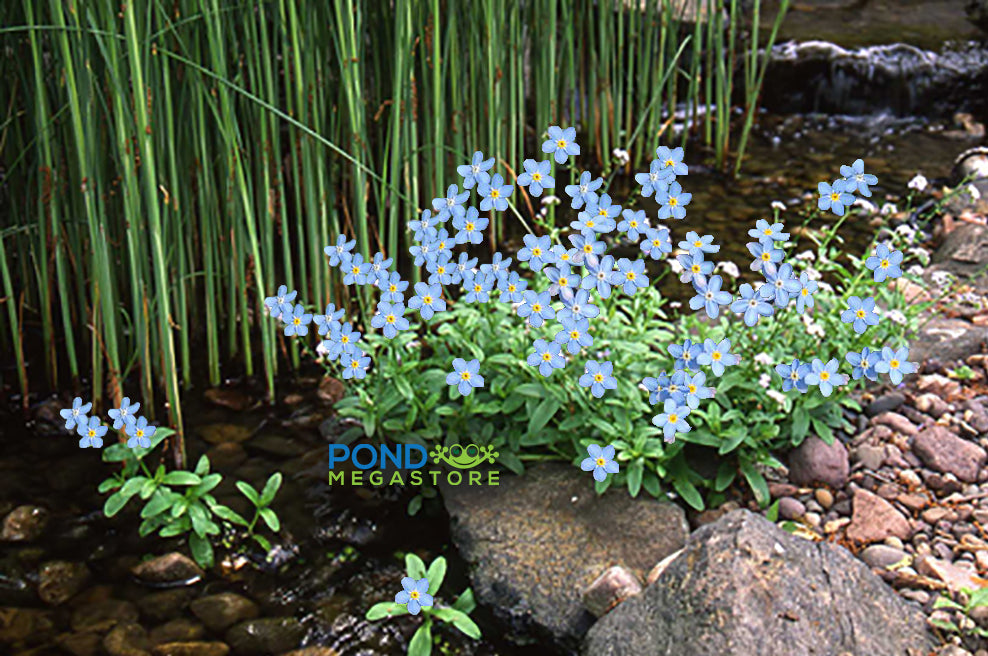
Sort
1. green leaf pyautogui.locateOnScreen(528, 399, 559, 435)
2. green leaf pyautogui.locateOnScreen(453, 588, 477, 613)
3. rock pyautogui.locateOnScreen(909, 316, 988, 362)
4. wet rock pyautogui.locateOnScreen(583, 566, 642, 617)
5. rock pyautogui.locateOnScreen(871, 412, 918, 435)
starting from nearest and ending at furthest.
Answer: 1. wet rock pyautogui.locateOnScreen(583, 566, 642, 617)
2. green leaf pyautogui.locateOnScreen(453, 588, 477, 613)
3. green leaf pyautogui.locateOnScreen(528, 399, 559, 435)
4. rock pyautogui.locateOnScreen(871, 412, 918, 435)
5. rock pyautogui.locateOnScreen(909, 316, 988, 362)

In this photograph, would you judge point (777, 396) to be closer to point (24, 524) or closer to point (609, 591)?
point (609, 591)

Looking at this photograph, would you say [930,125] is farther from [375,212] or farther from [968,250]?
[375,212]

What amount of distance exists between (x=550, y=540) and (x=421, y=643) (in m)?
0.27

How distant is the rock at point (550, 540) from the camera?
152 centimetres

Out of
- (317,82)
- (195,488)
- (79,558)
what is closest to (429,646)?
(195,488)

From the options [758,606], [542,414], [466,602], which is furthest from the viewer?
[542,414]

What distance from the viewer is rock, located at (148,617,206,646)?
1.52 metres

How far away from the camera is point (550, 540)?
1.61 meters

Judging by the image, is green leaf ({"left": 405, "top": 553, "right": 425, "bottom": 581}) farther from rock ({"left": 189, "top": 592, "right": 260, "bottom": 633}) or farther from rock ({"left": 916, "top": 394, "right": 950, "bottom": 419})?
rock ({"left": 916, "top": 394, "right": 950, "bottom": 419})

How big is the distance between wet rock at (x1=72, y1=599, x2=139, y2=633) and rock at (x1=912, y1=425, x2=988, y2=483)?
1.32 m

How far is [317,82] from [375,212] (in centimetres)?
68

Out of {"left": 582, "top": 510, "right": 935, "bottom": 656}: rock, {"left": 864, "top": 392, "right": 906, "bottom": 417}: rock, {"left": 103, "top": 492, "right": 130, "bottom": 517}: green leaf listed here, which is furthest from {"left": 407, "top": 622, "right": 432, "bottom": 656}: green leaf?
{"left": 864, "top": 392, "right": 906, "bottom": 417}: rock

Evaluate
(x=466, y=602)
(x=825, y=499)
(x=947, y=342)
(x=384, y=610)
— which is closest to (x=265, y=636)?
(x=384, y=610)

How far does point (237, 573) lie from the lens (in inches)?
65.4
